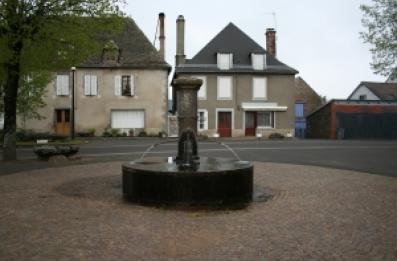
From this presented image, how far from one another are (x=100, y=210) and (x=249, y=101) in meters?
27.8

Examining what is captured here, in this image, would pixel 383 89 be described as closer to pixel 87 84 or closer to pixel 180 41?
pixel 180 41

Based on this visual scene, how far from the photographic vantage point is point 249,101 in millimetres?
34344

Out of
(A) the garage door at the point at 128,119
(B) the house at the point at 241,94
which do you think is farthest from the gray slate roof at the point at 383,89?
(A) the garage door at the point at 128,119

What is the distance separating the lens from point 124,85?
105 ft

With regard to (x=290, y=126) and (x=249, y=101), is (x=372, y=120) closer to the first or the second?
(x=290, y=126)

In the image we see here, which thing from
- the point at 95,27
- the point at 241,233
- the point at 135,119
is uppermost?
the point at 95,27

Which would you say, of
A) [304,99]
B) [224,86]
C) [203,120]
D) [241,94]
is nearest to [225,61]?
[224,86]

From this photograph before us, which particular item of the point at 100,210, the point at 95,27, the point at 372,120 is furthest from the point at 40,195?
the point at 372,120

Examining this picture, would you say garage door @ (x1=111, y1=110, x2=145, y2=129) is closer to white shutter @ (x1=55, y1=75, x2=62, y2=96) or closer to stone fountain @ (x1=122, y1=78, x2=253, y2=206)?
white shutter @ (x1=55, y1=75, x2=62, y2=96)

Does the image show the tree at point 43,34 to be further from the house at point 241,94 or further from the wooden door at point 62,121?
the house at point 241,94

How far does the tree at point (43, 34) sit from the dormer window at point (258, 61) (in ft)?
66.7

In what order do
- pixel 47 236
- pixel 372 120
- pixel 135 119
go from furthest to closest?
pixel 372 120 → pixel 135 119 → pixel 47 236

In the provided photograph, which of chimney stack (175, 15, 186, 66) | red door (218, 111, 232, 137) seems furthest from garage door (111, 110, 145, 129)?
chimney stack (175, 15, 186, 66)

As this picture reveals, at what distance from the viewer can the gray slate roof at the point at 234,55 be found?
3409 cm
